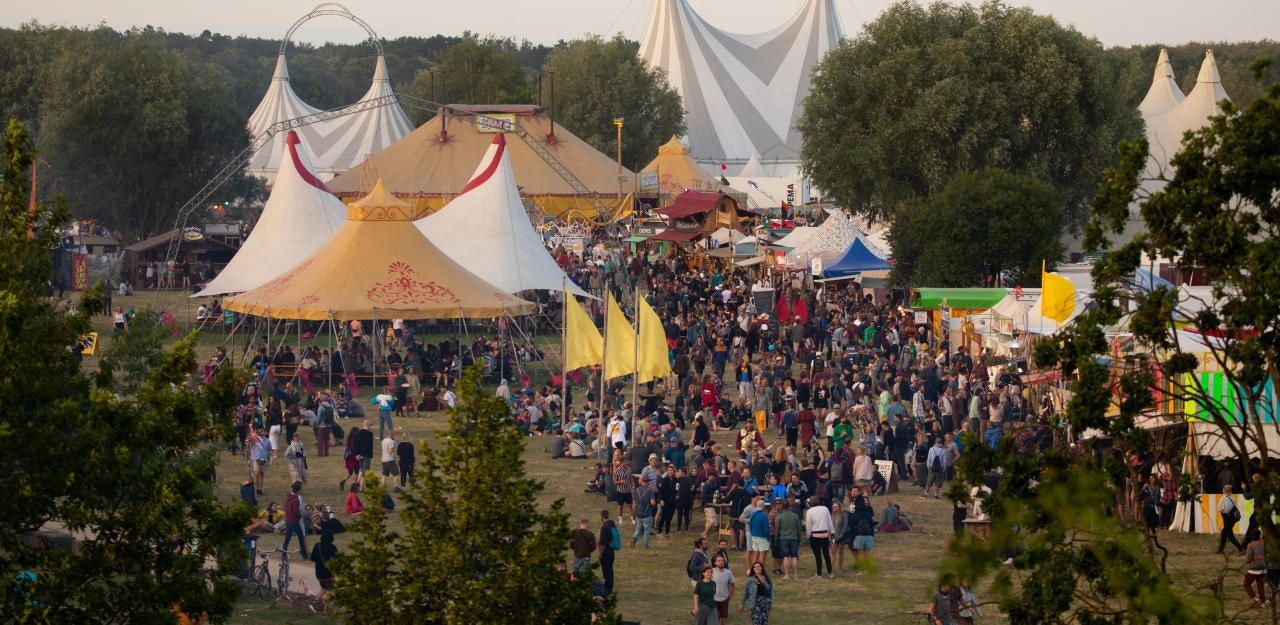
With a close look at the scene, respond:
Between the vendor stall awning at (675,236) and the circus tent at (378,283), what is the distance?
762 inches

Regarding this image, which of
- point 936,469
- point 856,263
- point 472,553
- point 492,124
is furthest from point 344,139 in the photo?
point 472,553

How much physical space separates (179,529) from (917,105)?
33.0 meters

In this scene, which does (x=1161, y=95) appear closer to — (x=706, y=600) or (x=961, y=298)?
(x=961, y=298)

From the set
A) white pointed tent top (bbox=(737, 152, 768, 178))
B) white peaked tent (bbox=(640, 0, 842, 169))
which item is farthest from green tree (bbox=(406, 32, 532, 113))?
white pointed tent top (bbox=(737, 152, 768, 178))

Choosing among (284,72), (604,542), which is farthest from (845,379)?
(284,72)

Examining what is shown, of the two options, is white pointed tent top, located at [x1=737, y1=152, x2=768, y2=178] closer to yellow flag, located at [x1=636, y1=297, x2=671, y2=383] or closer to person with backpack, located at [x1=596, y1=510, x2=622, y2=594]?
yellow flag, located at [x1=636, y1=297, x2=671, y2=383]

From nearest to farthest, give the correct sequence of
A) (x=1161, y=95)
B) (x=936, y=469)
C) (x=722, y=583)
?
(x=722, y=583) < (x=936, y=469) < (x=1161, y=95)

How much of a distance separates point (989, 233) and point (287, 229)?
1309cm

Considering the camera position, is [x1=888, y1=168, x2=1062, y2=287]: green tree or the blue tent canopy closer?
[x1=888, y1=168, x2=1062, y2=287]: green tree

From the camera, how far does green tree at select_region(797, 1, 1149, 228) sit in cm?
4050

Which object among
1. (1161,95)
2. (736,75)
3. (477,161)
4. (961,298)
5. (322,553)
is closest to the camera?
(322,553)

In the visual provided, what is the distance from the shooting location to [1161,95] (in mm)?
55125

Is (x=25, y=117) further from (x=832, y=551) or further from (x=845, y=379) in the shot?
(x=832, y=551)

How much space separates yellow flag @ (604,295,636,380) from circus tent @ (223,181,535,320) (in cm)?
531
